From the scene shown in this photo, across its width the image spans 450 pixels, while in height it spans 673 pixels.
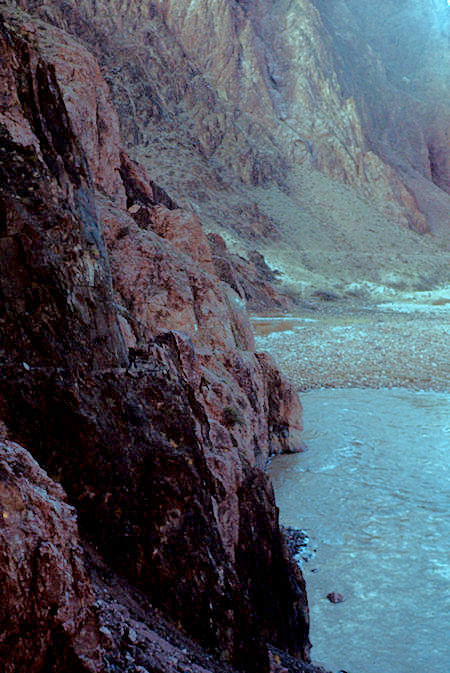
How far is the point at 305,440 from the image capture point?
32.1ft

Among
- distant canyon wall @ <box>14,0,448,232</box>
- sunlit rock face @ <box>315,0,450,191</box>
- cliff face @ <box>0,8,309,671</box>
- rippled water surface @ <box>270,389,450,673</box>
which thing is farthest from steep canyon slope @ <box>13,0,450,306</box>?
cliff face @ <box>0,8,309,671</box>

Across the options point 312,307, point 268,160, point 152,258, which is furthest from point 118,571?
point 268,160

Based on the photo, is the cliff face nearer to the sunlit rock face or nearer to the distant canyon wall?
the distant canyon wall

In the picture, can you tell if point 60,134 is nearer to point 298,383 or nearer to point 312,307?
point 298,383

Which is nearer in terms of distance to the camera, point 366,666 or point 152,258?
point 366,666

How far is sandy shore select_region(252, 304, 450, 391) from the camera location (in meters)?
13.4

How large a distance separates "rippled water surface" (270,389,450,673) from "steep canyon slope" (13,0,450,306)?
17.3 m

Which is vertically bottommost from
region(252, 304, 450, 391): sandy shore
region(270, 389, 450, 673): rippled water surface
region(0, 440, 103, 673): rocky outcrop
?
region(270, 389, 450, 673): rippled water surface

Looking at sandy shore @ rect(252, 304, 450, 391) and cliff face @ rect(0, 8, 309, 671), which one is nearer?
cliff face @ rect(0, 8, 309, 671)

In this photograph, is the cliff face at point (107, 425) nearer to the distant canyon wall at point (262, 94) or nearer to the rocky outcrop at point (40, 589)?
the rocky outcrop at point (40, 589)

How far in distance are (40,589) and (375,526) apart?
5511mm

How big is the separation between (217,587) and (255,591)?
0.82 meters

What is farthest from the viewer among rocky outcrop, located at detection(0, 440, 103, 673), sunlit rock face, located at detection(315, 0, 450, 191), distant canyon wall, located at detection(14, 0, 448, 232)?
sunlit rock face, located at detection(315, 0, 450, 191)

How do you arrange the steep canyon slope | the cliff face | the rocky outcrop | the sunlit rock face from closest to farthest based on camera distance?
the rocky outcrop
the cliff face
the steep canyon slope
the sunlit rock face
